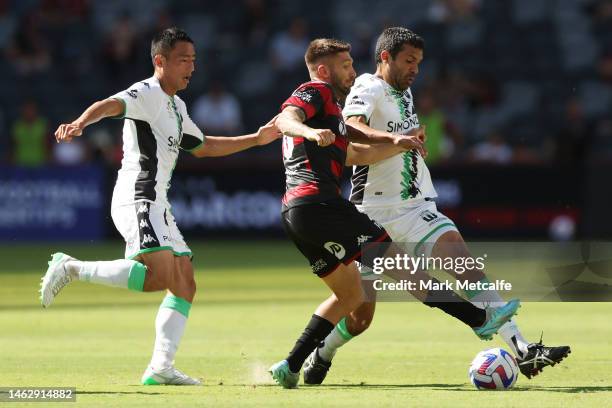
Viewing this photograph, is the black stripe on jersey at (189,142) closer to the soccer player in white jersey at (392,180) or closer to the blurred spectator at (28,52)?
the soccer player in white jersey at (392,180)

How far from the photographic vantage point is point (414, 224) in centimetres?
885

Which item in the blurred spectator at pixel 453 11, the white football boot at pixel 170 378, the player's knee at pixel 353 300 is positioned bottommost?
the white football boot at pixel 170 378

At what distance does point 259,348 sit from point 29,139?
1384 cm

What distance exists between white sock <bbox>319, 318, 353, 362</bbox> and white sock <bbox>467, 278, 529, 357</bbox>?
88 cm

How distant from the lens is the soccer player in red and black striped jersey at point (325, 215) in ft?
26.4

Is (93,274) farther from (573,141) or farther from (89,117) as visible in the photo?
(573,141)

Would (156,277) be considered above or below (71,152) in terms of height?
below

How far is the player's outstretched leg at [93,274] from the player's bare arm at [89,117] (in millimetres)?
865

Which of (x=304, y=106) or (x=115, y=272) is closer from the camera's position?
(x=304, y=106)

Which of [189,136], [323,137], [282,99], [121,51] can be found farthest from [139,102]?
[282,99]

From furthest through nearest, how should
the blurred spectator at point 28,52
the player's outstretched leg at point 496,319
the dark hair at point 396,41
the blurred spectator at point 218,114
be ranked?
the blurred spectator at point 28,52
the blurred spectator at point 218,114
the dark hair at point 396,41
the player's outstretched leg at point 496,319

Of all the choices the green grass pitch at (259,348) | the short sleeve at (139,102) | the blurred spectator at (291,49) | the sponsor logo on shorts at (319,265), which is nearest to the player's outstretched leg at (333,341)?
the green grass pitch at (259,348)

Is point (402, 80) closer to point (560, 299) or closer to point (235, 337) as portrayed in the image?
point (235, 337)

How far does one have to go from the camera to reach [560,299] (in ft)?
45.0
